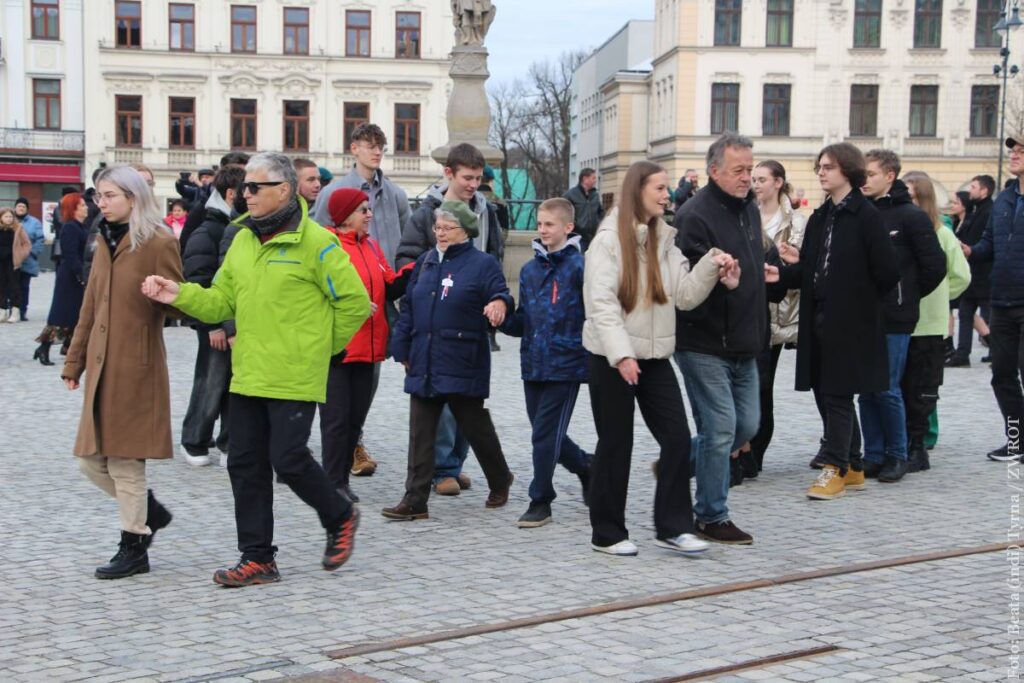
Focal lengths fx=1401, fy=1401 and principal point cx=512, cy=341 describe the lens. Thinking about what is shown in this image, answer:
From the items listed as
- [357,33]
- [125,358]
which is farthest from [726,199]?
[357,33]

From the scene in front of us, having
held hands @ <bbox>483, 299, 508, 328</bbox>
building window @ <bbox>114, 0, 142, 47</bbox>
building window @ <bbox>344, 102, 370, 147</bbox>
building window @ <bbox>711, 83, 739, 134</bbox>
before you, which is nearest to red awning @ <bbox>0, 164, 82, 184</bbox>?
building window @ <bbox>114, 0, 142, 47</bbox>

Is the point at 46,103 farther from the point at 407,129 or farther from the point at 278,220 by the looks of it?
the point at 278,220

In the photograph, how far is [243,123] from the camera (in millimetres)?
58312

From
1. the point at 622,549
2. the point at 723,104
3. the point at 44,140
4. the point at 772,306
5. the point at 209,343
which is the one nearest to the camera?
the point at 622,549

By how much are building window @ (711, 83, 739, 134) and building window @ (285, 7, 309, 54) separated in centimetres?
1795

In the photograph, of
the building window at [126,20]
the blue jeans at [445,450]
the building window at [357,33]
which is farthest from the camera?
the building window at [357,33]

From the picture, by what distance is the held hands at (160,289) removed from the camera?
248 inches

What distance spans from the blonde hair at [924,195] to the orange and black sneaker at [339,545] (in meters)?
4.92

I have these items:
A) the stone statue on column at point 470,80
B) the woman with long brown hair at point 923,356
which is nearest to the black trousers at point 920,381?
the woman with long brown hair at point 923,356

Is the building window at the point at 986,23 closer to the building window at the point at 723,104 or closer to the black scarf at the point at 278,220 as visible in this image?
the building window at the point at 723,104

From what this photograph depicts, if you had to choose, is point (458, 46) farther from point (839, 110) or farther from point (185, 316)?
point (839, 110)

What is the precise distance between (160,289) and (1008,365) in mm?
6402

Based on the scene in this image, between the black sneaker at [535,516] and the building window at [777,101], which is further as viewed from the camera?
the building window at [777,101]

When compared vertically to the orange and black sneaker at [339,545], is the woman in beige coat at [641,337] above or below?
above
